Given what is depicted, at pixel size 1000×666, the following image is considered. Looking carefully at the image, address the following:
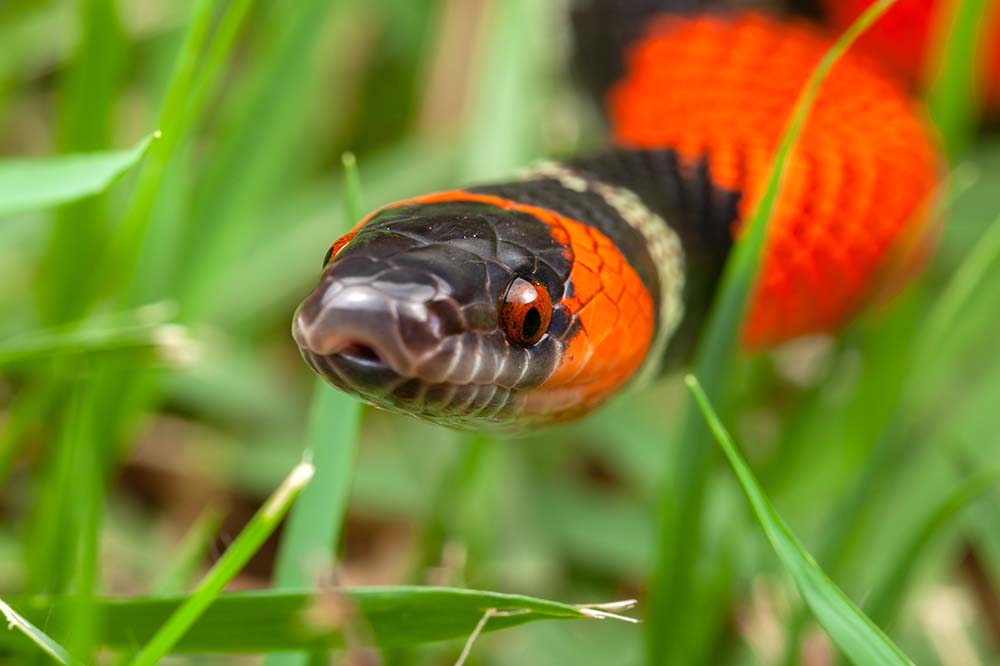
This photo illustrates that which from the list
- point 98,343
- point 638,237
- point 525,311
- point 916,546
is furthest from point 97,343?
point 916,546

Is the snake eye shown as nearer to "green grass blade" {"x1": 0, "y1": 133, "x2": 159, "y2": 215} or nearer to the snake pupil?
the snake pupil

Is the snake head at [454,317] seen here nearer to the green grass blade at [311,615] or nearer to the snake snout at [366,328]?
the snake snout at [366,328]

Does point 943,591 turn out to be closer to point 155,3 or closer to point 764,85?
point 764,85

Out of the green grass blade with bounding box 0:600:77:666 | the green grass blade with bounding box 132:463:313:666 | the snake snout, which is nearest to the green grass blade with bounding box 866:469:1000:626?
the snake snout

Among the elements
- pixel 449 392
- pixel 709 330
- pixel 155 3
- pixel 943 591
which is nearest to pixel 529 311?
pixel 449 392

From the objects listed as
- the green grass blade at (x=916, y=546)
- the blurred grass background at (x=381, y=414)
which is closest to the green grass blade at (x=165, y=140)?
the blurred grass background at (x=381, y=414)

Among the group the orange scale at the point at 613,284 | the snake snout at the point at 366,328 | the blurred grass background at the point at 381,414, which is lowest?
the blurred grass background at the point at 381,414
